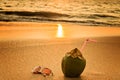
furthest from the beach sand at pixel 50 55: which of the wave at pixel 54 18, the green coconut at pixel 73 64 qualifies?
the wave at pixel 54 18

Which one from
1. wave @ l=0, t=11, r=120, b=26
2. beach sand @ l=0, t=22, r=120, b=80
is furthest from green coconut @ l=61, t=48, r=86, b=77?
wave @ l=0, t=11, r=120, b=26

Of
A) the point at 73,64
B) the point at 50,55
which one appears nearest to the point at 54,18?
the point at 50,55

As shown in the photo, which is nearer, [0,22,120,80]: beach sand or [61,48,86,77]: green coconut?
[61,48,86,77]: green coconut

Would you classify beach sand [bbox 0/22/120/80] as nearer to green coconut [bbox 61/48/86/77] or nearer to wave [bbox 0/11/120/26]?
green coconut [bbox 61/48/86/77]

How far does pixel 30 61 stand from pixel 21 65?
0.23 m

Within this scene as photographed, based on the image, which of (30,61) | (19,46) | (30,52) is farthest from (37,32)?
(30,61)

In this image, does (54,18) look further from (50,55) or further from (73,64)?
(73,64)

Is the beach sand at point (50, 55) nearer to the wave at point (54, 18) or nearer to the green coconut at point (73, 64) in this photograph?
the green coconut at point (73, 64)

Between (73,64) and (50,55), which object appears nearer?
(73,64)

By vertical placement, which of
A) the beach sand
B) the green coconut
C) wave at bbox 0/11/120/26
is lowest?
wave at bbox 0/11/120/26

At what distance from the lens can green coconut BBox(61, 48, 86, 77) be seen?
10.5 feet

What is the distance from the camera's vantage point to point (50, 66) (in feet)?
12.2

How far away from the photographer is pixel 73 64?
3.21m

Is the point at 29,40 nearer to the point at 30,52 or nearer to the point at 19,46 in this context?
the point at 19,46
